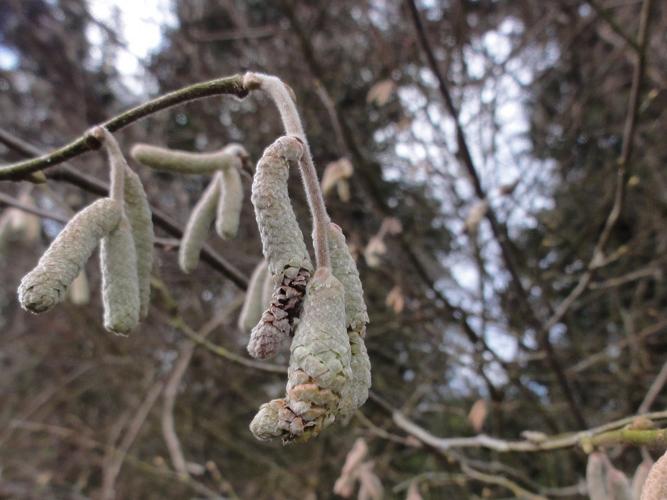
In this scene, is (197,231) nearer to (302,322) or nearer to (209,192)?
(209,192)

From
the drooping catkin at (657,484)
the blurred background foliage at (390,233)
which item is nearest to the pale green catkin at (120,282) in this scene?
the drooping catkin at (657,484)

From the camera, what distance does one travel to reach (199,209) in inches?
57.8

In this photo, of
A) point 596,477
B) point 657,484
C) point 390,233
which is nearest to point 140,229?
point 657,484

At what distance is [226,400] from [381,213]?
115 inches

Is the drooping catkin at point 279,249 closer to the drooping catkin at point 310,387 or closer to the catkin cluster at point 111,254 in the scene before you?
the drooping catkin at point 310,387

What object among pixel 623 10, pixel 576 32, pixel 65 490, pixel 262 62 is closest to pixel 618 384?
pixel 576 32

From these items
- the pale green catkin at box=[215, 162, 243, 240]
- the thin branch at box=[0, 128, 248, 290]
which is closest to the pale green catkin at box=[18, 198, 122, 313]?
the pale green catkin at box=[215, 162, 243, 240]

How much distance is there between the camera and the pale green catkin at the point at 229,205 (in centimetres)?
134

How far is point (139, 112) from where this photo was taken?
38.4 inches

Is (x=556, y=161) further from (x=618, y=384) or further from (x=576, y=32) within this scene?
(x=618, y=384)

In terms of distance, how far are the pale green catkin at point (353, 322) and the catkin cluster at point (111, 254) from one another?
333mm

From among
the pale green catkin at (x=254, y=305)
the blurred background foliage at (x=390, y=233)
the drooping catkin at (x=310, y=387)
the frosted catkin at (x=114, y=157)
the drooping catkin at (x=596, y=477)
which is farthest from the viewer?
the blurred background foliage at (x=390, y=233)

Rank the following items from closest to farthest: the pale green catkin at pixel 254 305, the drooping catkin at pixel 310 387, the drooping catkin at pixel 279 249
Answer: the drooping catkin at pixel 310 387
the drooping catkin at pixel 279 249
the pale green catkin at pixel 254 305

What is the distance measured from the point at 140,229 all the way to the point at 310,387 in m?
0.59
